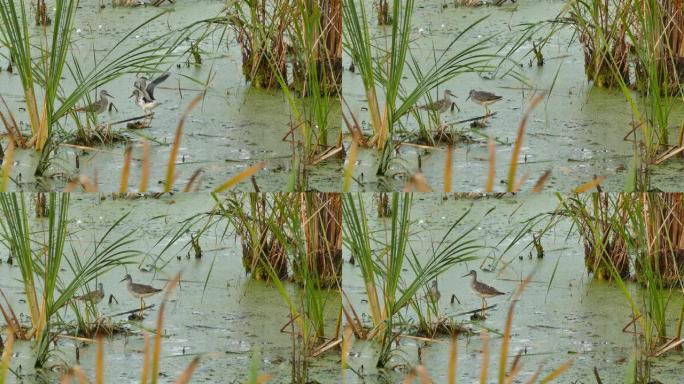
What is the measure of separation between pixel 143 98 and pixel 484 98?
149cm

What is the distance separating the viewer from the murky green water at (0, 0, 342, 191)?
4.64 m

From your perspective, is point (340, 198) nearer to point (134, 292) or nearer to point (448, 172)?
point (448, 172)

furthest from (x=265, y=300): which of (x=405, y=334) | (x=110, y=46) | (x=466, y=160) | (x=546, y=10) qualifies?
(x=546, y=10)

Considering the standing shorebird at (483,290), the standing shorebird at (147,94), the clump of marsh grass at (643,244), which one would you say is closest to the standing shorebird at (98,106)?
the standing shorebird at (147,94)

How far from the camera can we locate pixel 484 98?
5.12 metres

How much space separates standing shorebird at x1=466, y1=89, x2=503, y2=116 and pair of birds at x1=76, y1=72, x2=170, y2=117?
1359 mm

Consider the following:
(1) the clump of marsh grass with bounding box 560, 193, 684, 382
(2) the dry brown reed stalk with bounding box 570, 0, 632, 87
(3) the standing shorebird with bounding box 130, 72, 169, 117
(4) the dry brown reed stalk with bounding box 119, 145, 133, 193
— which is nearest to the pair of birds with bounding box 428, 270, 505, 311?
(1) the clump of marsh grass with bounding box 560, 193, 684, 382

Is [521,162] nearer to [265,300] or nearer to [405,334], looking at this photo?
[405,334]

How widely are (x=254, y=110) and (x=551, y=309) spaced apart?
1.57 metres

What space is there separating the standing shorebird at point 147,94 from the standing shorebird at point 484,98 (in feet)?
4.46

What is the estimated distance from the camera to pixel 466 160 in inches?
188

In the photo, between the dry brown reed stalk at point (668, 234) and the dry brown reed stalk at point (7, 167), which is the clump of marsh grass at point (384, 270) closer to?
the dry brown reed stalk at point (668, 234)

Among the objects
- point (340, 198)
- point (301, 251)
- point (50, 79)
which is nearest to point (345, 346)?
point (301, 251)

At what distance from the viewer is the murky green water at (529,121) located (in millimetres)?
4676
